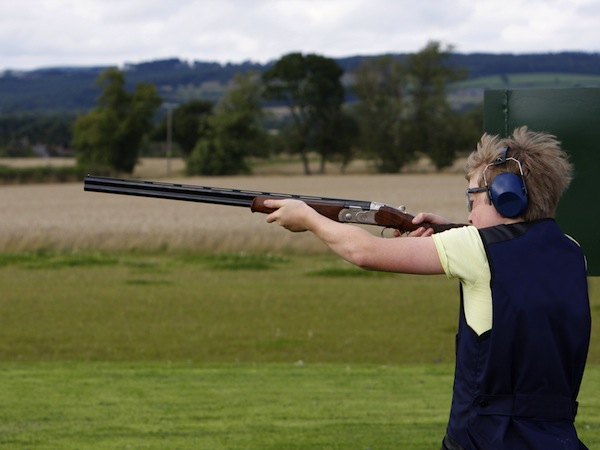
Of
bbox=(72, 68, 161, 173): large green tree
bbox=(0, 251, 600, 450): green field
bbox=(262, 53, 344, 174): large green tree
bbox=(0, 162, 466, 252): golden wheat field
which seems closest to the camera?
bbox=(0, 251, 600, 450): green field

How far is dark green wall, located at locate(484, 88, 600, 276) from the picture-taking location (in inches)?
236

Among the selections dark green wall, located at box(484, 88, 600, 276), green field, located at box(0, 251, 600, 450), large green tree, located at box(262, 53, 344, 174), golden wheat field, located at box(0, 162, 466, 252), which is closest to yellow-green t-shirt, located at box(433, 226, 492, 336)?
dark green wall, located at box(484, 88, 600, 276)

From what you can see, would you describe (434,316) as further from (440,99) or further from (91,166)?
(440,99)

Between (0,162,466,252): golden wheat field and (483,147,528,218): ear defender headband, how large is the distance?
24611 millimetres

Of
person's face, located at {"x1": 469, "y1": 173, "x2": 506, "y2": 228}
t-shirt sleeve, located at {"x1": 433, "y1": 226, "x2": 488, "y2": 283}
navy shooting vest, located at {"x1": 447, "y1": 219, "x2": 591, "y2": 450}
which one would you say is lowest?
navy shooting vest, located at {"x1": 447, "y1": 219, "x2": 591, "y2": 450}

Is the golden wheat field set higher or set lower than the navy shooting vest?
lower

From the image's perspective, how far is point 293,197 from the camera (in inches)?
175

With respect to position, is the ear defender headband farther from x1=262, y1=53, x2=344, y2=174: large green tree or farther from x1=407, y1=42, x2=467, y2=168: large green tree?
x1=262, y1=53, x2=344, y2=174: large green tree

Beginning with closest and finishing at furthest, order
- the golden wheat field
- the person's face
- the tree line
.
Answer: the person's face < the golden wheat field < the tree line

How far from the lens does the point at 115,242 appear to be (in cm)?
3050

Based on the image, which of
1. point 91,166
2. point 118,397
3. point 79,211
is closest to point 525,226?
point 118,397

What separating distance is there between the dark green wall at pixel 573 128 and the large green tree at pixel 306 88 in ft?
313

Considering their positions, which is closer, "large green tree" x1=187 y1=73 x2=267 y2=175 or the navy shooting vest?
the navy shooting vest

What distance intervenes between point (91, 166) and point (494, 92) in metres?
81.2
